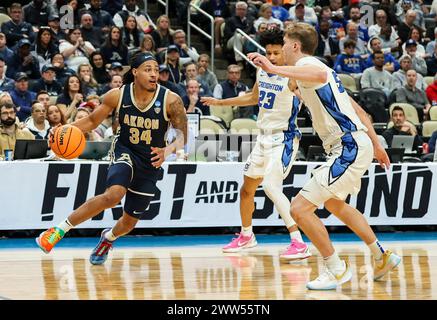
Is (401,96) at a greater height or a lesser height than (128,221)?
lesser

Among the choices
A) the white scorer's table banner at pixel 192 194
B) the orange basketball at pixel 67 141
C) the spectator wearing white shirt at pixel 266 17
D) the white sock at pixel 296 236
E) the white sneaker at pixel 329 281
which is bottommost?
the white scorer's table banner at pixel 192 194

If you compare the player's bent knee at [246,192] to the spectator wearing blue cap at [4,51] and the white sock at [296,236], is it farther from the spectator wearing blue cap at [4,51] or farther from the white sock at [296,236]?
the spectator wearing blue cap at [4,51]

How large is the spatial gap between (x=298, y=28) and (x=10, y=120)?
6.83 metres

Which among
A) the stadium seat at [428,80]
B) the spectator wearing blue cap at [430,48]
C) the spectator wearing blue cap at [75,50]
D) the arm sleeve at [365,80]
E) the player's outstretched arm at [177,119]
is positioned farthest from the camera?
the spectator wearing blue cap at [430,48]

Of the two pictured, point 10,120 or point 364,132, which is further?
A: point 10,120

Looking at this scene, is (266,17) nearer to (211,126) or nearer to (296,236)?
(211,126)

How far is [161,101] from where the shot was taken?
31.6 ft

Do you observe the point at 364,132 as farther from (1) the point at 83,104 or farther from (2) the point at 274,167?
(1) the point at 83,104

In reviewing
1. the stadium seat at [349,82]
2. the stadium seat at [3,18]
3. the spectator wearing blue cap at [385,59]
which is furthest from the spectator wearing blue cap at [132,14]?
the spectator wearing blue cap at [385,59]

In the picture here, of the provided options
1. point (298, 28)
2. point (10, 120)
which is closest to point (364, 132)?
point (298, 28)

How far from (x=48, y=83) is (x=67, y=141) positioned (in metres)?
7.71

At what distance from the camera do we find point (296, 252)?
33.9 feet

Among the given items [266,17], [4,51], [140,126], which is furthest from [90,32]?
[140,126]

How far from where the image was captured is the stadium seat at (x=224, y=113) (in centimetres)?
1738
